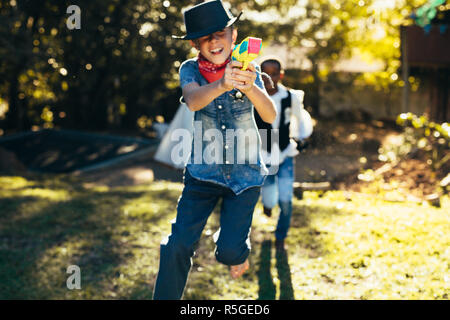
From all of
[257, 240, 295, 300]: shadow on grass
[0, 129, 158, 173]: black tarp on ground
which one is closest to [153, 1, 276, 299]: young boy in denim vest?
[257, 240, 295, 300]: shadow on grass

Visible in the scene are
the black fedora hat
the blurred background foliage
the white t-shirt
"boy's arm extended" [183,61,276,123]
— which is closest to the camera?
"boy's arm extended" [183,61,276,123]

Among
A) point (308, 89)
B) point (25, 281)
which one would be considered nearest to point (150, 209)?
point (25, 281)

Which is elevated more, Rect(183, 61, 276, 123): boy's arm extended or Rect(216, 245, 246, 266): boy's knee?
Rect(183, 61, 276, 123): boy's arm extended

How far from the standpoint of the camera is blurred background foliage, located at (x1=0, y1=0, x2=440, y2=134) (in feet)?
40.1

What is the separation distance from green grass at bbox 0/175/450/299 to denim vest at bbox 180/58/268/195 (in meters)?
1.54

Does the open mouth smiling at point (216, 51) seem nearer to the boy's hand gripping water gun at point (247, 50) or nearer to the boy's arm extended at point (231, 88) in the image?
the boy's arm extended at point (231, 88)

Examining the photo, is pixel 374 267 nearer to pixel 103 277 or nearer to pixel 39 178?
pixel 103 277

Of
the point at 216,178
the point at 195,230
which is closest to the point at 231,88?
the point at 216,178

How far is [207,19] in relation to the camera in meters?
3.08

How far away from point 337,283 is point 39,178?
765 cm

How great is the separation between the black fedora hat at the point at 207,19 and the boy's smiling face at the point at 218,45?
65 millimetres

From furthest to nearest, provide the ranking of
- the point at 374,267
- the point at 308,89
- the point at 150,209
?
the point at 308,89 → the point at 150,209 → the point at 374,267

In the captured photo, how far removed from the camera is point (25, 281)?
492cm

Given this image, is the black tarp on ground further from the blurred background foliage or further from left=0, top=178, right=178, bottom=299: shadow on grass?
left=0, top=178, right=178, bottom=299: shadow on grass
